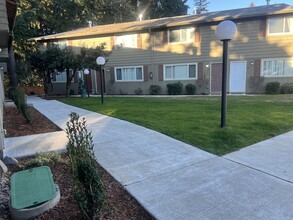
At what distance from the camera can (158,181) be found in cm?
316

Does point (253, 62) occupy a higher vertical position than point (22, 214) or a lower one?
higher

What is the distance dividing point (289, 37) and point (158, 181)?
1496 centimetres

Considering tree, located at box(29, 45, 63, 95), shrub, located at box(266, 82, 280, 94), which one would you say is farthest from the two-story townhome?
tree, located at box(29, 45, 63, 95)

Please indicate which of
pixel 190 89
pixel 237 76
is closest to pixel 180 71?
pixel 190 89

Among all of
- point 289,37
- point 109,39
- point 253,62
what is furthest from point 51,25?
point 289,37

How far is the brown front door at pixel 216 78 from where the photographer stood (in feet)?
52.5

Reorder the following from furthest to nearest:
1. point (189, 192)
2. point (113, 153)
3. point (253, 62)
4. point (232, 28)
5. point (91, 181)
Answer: point (253, 62), point (232, 28), point (113, 153), point (189, 192), point (91, 181)

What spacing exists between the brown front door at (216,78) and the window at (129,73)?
5.50 metres

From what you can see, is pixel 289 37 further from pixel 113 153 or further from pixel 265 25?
pixel 113 153

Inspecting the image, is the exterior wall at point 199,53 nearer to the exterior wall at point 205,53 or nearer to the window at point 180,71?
the exterior wall at point 205,53

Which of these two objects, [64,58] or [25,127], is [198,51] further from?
[25,127]

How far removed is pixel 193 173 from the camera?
11.1ft

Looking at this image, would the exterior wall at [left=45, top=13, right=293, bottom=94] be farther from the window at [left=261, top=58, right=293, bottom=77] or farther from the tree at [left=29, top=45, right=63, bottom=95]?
the tree at [left=29, top=45, right=63, bottom=95]

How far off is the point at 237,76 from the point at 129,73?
322 inches
